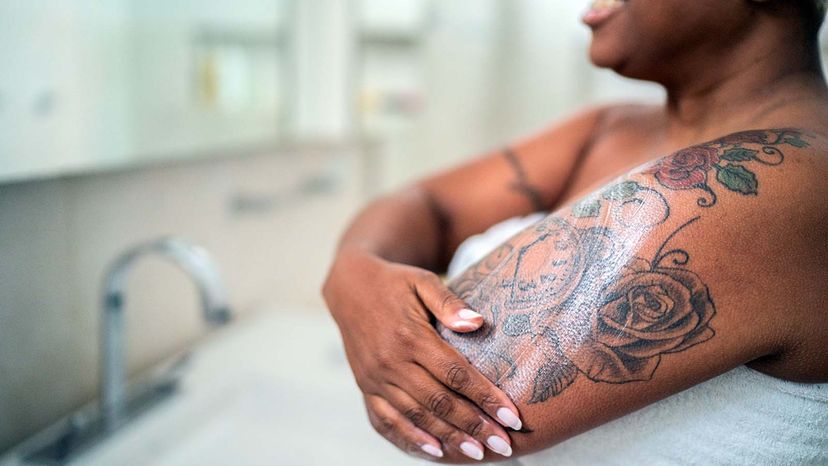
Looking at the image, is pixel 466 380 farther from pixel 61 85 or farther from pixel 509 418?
pixel 61 85

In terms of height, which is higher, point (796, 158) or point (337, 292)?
point (796, 158)

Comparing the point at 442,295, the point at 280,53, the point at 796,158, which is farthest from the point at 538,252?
the point at 280,53

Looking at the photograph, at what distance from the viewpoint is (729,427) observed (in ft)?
1.91

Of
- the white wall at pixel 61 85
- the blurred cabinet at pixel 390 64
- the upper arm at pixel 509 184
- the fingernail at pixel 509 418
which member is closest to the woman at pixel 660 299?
the fingernail at pixel 509 418

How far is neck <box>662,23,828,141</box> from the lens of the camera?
2.17 feet

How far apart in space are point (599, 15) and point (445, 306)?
0.40 m

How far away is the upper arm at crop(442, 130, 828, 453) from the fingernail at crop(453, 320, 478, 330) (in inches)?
1.0

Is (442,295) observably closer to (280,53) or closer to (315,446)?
(315,446)

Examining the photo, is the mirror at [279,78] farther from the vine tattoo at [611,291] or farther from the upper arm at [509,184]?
the vine tattoo at [611,291]

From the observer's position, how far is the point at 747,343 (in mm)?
517

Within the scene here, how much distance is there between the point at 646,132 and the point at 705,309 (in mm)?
396

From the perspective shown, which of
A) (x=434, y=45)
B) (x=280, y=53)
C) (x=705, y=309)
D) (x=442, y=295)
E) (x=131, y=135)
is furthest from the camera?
(x=434, y=45)

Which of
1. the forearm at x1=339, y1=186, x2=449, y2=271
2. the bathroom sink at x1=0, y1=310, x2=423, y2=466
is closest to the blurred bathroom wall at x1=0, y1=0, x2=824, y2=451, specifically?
the bathroom sink at x1=0, y1=310, x2=423, y2=466

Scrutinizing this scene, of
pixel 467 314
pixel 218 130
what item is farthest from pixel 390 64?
pixel 467 314
